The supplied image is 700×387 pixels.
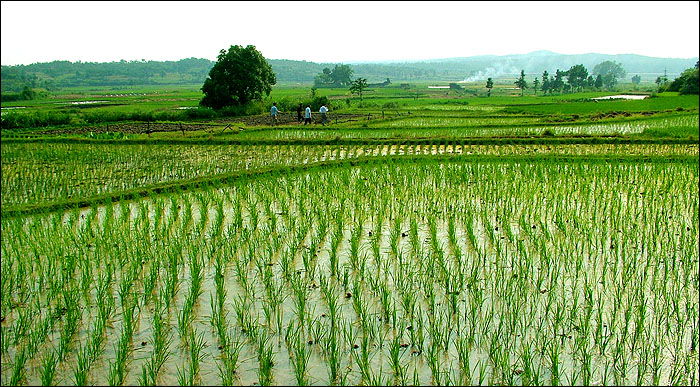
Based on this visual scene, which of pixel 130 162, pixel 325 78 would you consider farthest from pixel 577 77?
pixel 130 162

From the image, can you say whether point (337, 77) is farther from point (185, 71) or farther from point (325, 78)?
point (185, 71)

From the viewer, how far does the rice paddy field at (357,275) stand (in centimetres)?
293

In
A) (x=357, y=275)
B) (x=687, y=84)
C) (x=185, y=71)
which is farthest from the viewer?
(x=185, y=71)

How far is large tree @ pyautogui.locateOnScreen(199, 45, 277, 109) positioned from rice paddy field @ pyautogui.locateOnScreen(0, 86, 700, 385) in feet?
52.9

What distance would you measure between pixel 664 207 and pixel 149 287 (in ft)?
15.8

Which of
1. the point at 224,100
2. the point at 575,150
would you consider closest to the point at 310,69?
the point at 224,100

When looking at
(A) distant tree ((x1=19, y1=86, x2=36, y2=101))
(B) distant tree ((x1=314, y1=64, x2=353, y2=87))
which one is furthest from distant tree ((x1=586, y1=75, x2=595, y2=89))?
(A) distant tree ((x1=19, y1=86, x2=36, y2=101))

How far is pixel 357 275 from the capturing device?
4.20 metres

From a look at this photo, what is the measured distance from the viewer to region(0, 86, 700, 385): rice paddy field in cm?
293

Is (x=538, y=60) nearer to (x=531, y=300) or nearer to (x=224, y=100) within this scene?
(x=224, y=100)

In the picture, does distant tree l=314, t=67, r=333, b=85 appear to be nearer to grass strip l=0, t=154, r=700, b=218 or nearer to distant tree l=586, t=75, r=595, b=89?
distant tree l=586, t=75, r=595, b=89

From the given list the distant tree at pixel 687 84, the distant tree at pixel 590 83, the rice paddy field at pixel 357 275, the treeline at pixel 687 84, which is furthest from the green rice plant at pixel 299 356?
the distant tree at pixel 590 83

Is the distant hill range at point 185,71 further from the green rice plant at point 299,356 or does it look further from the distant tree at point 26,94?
the green rice plant at point 299,356

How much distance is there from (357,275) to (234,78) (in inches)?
841
